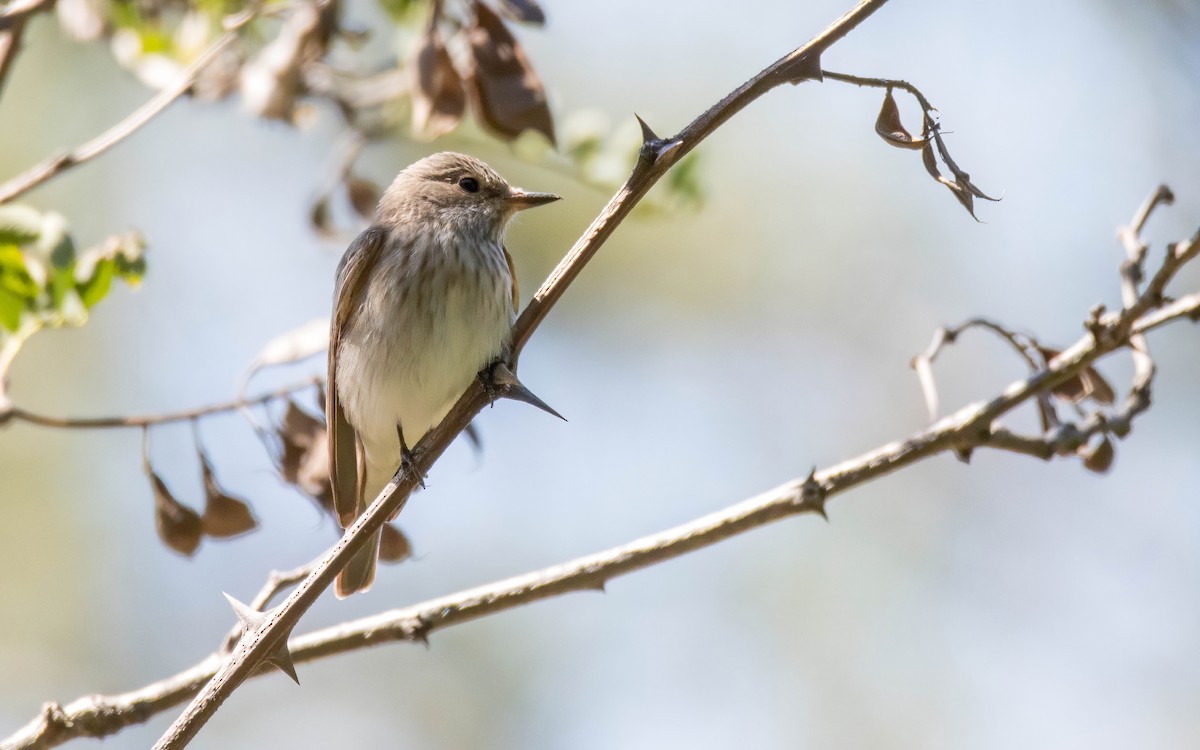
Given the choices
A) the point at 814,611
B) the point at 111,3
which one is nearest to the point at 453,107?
the point at 111,3

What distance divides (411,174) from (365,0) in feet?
2.45

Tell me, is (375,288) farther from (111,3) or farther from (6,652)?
(6,652)

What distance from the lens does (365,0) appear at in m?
4.95

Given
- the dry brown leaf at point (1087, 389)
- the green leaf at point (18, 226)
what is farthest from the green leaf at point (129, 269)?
the dry brown leaf at point (1087, 389)

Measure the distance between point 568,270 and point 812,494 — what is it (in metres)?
0.68

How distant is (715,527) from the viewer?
2.46 meters

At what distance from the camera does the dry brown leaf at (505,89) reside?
304 cm

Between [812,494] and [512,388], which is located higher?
[512,388]

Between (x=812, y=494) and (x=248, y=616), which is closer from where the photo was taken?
(x=248, y=616)

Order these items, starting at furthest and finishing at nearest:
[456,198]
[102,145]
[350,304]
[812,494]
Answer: [456,198] → [350,304] → [102,145] → [812,494]

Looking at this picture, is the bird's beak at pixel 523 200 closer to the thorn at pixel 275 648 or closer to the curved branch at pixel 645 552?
the curved branch at pixel 645 552

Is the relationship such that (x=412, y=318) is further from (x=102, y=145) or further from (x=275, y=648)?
(x=275, y=648)

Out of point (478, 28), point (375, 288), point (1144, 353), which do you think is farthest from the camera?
point (375, 288)

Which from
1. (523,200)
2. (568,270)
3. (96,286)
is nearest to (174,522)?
(96,286)
